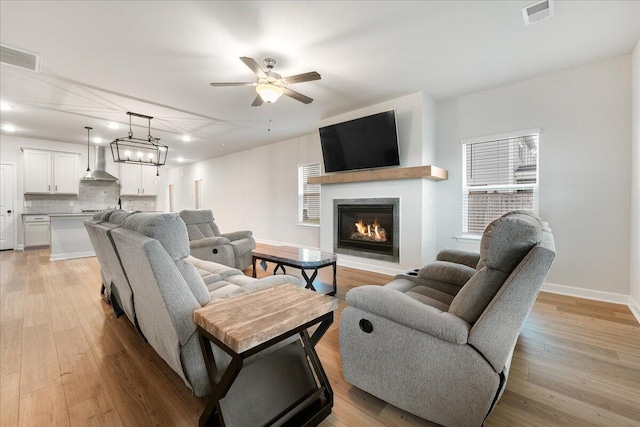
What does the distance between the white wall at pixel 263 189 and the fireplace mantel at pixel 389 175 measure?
47.1 inches

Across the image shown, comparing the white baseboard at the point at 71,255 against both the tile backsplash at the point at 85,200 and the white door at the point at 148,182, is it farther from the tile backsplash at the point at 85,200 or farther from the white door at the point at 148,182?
the white door at the point at 148,182

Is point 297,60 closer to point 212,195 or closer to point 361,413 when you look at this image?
point 361,413

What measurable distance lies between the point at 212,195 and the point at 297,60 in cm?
693

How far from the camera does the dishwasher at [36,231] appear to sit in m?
6.38

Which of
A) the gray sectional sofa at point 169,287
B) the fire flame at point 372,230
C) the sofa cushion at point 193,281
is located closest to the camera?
the gray sectional sofa at point 169,287

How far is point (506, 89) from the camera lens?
357cm

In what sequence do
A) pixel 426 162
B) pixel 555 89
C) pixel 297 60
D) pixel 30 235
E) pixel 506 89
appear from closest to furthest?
pixel 297 60
pixel 555 89
pixel 506 89
pixel 426 162
pixel 30 235

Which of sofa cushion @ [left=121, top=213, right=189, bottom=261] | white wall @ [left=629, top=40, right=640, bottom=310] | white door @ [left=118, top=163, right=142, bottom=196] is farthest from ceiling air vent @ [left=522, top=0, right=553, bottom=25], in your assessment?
white door @ [left=118, top=163, right=142, bottom=196]

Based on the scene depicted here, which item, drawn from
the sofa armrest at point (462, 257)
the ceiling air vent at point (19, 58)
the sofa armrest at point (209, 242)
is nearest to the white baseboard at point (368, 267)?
the sofa armrest at point (462, 257)

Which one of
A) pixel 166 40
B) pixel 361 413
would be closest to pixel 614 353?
pixel 361 413

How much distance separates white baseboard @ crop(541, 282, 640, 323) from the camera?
282 centimetres

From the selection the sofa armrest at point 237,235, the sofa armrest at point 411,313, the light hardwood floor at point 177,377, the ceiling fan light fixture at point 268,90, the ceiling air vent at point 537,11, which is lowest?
the light hardwood floor at point 177,377

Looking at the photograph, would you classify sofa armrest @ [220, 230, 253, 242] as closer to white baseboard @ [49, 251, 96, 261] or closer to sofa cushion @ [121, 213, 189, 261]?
sofa cushion @ [121, 213, 189, 261]

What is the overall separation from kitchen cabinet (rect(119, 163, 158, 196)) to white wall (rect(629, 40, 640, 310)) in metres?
10.6
